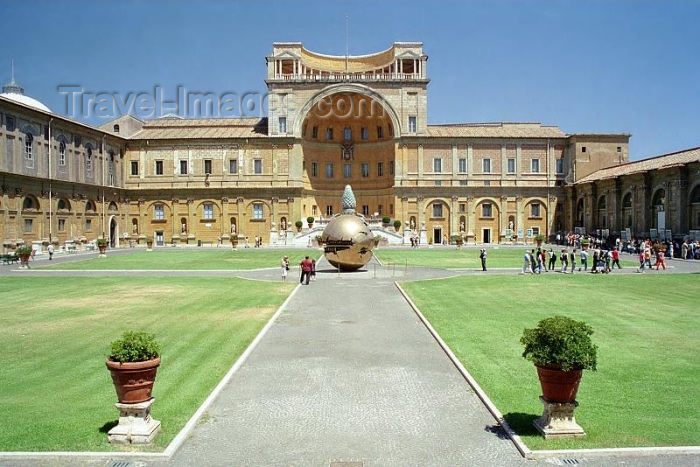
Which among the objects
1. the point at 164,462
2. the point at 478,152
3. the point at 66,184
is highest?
the point at 478,152

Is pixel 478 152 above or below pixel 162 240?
above

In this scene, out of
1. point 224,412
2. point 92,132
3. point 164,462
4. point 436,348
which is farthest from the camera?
point 92,132

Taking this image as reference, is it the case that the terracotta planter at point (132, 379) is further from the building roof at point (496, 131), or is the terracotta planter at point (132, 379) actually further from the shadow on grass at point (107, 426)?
the building roof at point (496, 131)

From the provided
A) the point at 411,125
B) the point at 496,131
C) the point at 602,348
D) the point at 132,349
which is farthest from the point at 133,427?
the point at 496,131

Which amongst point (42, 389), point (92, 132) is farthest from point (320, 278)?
point (92, 132)

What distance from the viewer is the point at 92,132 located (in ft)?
197

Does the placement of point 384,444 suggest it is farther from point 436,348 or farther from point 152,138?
point 152,138

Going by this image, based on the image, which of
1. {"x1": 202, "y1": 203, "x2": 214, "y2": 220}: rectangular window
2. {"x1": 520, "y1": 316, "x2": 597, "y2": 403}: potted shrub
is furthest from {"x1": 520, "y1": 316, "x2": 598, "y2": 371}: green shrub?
{"x1": 202, "y1": 203, "x2": 214, "y2": 220}: rectangular window

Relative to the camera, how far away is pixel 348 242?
3105 centimetres

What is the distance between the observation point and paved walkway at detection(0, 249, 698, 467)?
25.0 feet

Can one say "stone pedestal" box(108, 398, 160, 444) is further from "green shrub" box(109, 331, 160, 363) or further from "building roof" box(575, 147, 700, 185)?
"building roof" box(575, 147, 700, 185)

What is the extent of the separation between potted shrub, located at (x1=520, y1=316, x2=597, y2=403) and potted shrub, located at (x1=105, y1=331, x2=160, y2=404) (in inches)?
220

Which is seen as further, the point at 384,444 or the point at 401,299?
the point at 401,299

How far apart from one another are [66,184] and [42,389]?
160 ft
